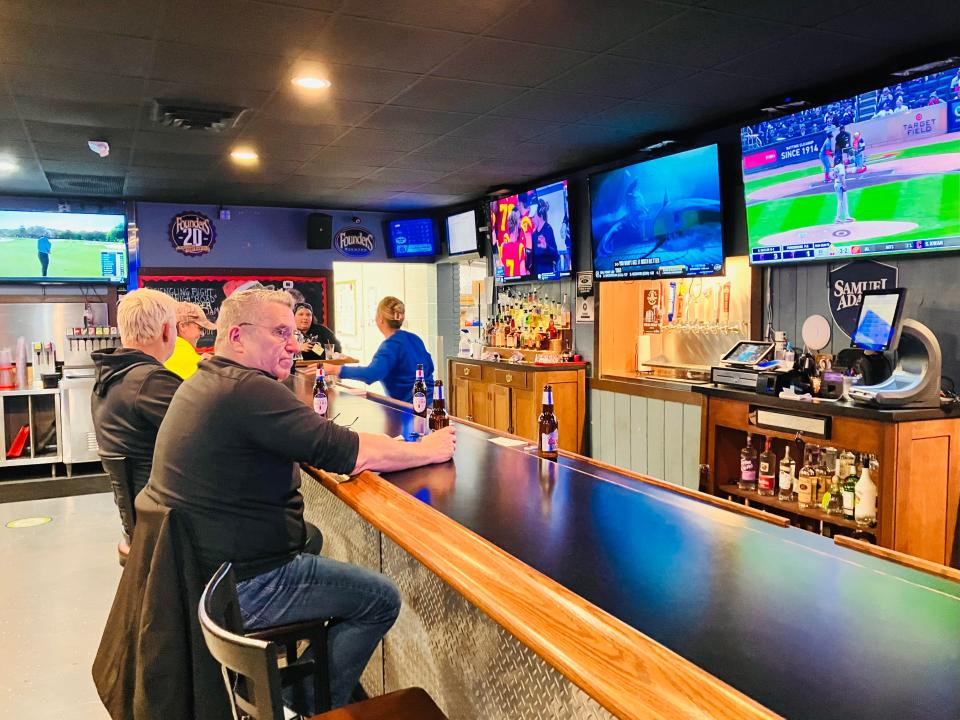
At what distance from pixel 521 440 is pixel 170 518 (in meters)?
1.59

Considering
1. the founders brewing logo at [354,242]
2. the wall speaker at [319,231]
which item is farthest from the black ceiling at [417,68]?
the founders brewing logo at [354,242]

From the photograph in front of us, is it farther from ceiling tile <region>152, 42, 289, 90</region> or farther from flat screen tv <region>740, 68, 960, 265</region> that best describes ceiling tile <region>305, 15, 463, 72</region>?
flat screen tv <region>740, 68, 960, 265</region>

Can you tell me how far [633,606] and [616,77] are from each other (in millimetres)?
3306

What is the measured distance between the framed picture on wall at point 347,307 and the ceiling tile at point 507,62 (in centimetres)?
874

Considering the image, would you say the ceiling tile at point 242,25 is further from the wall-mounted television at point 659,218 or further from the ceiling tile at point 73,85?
the wall-mounted television at point 659,218

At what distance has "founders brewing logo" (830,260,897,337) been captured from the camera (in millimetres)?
4129

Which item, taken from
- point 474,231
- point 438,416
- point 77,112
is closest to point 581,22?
point 438,416

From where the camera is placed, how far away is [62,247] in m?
7.86

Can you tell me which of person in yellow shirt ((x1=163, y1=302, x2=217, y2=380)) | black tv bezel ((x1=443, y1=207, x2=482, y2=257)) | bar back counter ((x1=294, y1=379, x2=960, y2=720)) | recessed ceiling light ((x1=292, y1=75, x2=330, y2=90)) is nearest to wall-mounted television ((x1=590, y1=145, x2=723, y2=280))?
black tv bezel ((x1=443, y1=207, x2=482, y2=257))

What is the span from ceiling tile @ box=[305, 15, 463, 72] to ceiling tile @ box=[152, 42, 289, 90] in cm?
29

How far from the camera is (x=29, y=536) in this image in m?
5.20

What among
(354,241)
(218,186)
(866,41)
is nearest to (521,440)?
(866,41)

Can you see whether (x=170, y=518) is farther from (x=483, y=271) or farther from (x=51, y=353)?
(x=483, y=271)

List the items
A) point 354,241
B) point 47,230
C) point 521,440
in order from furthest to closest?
point 354,241, point 47,230, point 521,440
